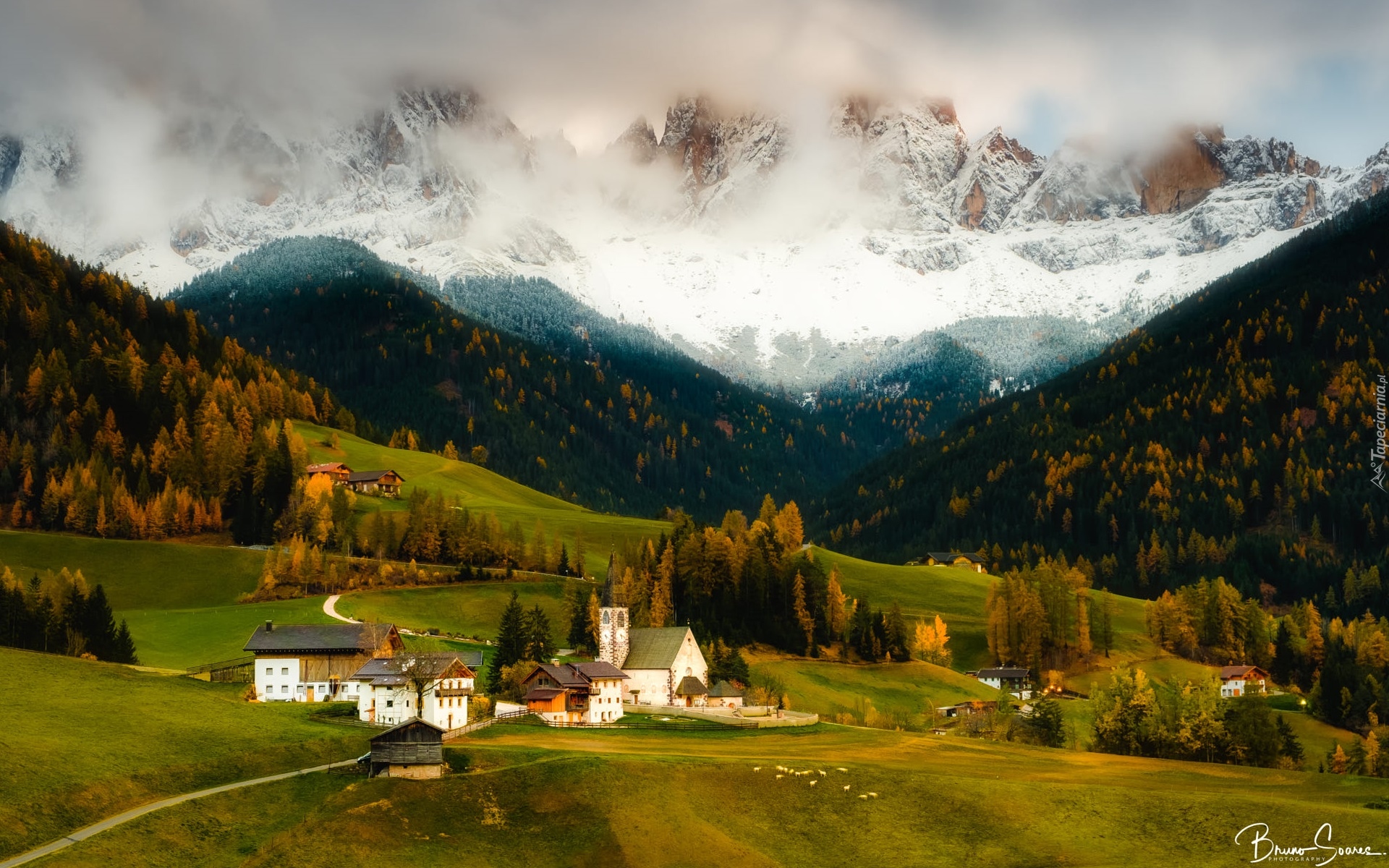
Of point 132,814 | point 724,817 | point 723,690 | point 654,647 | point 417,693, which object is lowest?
point 724,817

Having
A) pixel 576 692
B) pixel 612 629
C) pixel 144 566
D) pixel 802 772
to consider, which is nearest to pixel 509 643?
pixel 612 629

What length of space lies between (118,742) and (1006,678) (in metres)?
110

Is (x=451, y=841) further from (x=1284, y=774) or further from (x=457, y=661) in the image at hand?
(x=1284, y=774)

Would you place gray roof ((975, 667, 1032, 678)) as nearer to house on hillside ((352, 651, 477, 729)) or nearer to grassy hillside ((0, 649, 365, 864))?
house on hillside ((352, 651, 477, 729))

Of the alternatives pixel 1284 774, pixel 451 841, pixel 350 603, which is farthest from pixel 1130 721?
pixel 350 603

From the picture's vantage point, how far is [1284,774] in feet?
280

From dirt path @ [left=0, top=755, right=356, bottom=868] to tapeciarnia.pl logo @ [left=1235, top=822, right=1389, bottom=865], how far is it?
50.4 m

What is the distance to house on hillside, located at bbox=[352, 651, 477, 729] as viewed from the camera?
94.4 meters

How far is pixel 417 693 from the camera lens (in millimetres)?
93688

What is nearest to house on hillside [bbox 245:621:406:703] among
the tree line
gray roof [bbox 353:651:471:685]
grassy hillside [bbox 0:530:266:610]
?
gray roof [bbox 353:651:471:685]

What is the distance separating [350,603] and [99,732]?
73.0m

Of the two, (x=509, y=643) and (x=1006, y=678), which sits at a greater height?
(x=509, y=643)

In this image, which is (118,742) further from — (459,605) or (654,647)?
(459,605)

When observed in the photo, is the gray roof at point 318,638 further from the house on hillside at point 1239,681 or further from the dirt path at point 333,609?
the house on hillside at point 1239,681
